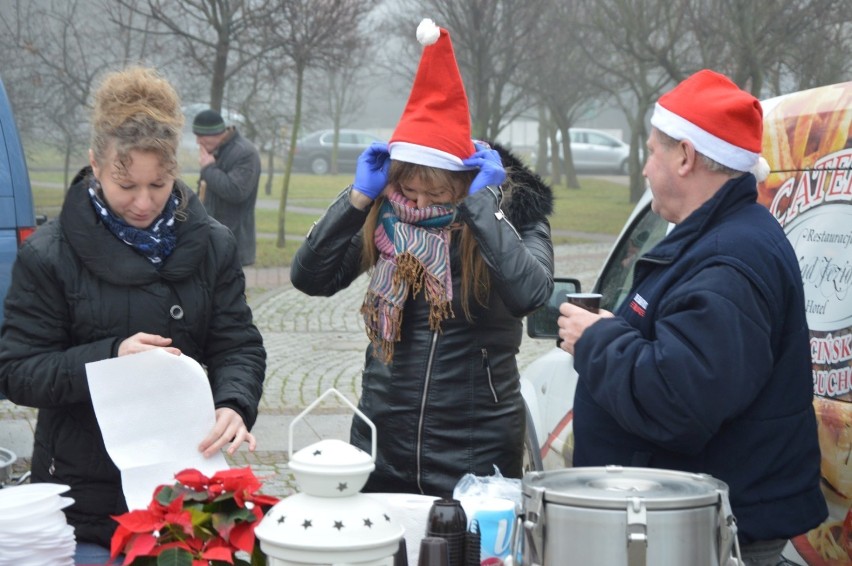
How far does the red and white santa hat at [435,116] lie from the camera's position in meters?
3.32

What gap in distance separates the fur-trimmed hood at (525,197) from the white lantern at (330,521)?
1621mm

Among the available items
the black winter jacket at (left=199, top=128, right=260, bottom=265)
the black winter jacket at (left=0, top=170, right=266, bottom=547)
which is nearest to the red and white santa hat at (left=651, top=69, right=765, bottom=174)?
the black winter jacket at (left=0, top=170, right=266, bottom=547)

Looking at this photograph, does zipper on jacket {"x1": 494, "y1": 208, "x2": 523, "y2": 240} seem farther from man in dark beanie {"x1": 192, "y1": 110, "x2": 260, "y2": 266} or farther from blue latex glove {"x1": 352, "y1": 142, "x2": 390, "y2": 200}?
man in dark beanie {"x1": 192, "y1": 110, "x2": 260, "y2": 266}

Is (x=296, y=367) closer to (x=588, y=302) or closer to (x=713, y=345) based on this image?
(x=588, y=302)

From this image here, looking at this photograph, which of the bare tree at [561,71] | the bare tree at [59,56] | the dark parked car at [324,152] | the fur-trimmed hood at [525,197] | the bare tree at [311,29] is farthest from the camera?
the dark parked car at [324,152]

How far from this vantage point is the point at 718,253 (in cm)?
250

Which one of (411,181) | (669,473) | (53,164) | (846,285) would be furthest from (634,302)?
(53,164)

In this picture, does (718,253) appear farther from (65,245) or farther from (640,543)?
(65,245)

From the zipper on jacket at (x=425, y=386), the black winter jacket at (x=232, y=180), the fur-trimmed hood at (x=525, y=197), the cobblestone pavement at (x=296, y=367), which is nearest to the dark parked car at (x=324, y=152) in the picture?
the cobblestone pavement at (x=296, y=367)

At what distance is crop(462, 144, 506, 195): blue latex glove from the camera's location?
3.36 metres

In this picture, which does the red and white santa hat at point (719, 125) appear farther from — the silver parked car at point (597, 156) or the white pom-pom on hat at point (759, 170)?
the silver parked car at point (597, 156)

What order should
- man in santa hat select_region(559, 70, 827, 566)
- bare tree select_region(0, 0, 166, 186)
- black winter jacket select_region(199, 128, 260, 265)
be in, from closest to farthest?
1. man in santa hat select_region(559, 70, 827, 566)
2. black winter jacket select_region(199, 128, 260, 265)
3. bare tree select_region(0, 0, 166, 186)

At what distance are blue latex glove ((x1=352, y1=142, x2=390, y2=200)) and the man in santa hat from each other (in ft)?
3.07

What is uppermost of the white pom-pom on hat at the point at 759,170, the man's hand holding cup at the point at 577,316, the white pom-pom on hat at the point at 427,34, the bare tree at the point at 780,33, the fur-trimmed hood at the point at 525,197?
the bare tree at the point at 780,33
